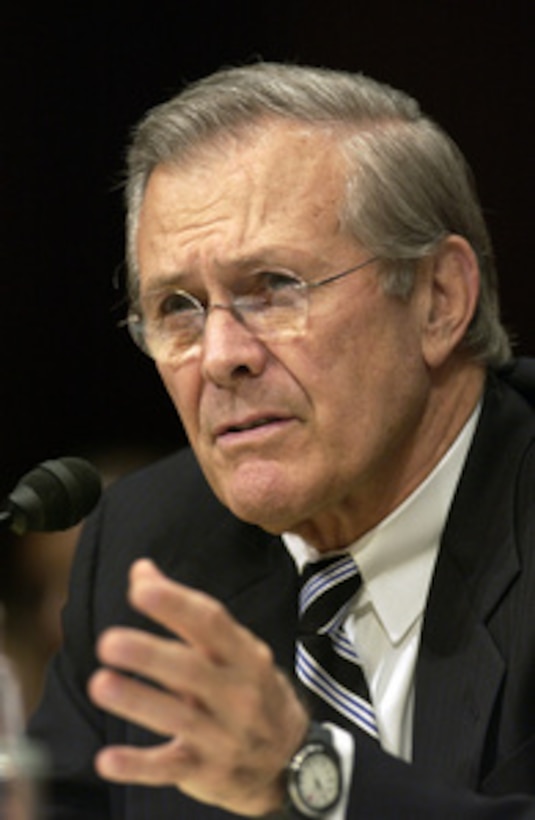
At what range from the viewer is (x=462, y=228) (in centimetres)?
230

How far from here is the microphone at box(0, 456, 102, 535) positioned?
1.91 meters

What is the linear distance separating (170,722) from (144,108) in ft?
7.55

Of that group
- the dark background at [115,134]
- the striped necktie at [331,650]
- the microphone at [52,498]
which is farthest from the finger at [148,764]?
the dark background at [115,134]

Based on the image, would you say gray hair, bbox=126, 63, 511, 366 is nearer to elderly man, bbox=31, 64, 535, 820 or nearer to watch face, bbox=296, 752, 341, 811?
elderly man, bbox=31, 64, 535, 820

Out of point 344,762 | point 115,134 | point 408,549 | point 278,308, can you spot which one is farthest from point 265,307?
point 115,134

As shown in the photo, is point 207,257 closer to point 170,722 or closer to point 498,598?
point 498,598

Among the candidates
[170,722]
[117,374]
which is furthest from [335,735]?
[117,374]

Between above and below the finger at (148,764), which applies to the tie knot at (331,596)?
below

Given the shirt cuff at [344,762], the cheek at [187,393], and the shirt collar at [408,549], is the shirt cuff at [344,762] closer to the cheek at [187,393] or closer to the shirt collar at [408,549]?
the shirt collar at [408,549]

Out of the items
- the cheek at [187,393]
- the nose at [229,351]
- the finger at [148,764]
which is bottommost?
the finger at [148,764]

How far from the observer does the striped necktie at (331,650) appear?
2152 mm

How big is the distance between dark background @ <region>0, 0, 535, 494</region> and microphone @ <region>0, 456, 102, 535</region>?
1.45 m

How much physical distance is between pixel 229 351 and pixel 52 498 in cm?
32

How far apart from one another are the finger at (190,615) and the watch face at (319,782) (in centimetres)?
17
